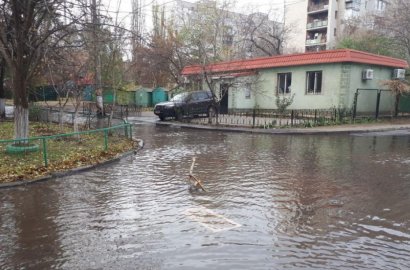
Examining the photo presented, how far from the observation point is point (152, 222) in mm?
5973

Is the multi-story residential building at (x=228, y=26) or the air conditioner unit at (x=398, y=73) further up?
the multi-story residential building at (x=228, y=26)

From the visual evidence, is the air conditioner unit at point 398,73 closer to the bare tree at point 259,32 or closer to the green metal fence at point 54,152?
the bare tree at point 259,32

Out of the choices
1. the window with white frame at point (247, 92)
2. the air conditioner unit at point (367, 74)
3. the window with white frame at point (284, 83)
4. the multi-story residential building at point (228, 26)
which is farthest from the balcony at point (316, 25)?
the air conditioner unit at point (367, 74)

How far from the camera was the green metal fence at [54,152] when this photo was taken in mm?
9578

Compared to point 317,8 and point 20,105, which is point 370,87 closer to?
point 20,105

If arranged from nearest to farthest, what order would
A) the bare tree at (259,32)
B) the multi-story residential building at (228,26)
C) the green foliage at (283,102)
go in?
the green foliage at (283,102), the multi-story residential building at (228,26), the bare tree at (259,32)

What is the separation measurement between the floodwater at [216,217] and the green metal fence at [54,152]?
36.0 inches

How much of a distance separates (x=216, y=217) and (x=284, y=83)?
71.4ft

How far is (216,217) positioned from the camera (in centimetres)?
617

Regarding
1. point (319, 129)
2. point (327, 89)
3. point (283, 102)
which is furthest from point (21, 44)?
point (327, 89)

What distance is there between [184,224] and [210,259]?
4.21ft

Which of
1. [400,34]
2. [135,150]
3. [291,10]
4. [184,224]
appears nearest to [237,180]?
[184,224]

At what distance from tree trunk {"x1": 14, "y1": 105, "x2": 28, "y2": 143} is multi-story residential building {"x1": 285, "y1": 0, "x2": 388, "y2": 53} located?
55.0 metres

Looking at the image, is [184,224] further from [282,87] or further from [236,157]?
[282,87]
